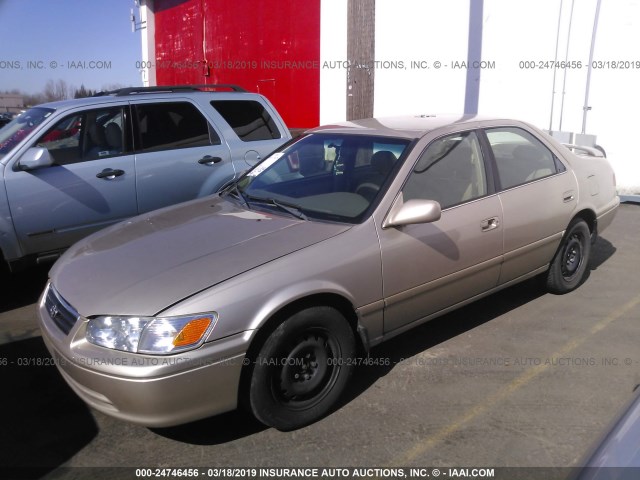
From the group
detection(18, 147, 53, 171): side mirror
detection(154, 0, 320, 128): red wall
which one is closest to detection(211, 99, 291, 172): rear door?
detection(18, 147, 53, 171): side mirror

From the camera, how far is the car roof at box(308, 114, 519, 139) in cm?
407

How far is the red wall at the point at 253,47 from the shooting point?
11.9 meters

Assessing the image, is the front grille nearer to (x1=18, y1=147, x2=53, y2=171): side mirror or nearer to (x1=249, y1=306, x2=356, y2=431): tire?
(x1=249, y1=306, x2=356, y2=431): tire

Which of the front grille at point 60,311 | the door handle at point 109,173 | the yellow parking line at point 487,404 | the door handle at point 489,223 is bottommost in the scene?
the yellow parking line at point 487,404

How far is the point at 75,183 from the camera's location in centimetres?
524

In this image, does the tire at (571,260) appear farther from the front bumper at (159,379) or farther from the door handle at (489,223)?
the front bumper at (159,379)

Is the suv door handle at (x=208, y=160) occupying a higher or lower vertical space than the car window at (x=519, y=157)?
lower

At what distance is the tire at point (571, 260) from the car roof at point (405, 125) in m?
1.09

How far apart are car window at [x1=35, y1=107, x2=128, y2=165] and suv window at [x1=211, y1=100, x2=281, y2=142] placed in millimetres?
1086

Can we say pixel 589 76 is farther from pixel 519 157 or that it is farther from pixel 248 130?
pixel 248 130

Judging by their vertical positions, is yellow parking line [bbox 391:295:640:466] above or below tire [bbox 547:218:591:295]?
below

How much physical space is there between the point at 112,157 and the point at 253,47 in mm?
8700

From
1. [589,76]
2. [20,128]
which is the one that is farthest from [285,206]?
[589,76]

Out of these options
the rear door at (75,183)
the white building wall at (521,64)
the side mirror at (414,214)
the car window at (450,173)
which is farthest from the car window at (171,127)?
the white building wall at (521,64)
